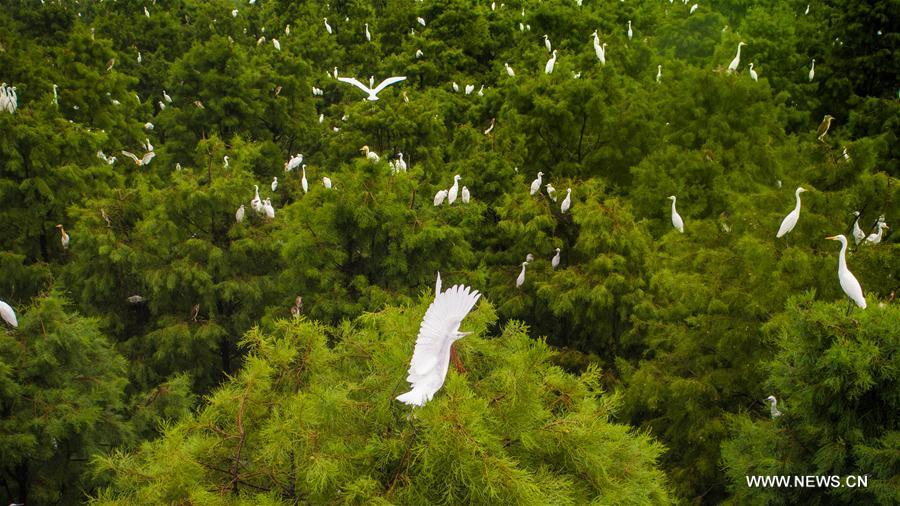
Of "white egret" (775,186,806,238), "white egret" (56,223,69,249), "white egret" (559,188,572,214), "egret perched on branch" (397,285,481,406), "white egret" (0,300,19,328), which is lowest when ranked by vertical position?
"white egret" (56,223,69,249)

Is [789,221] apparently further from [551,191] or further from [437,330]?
[437,330]

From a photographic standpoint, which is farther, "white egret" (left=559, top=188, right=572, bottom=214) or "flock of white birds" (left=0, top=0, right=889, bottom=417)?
"white egret" (left=559, top=188, right=572, bottom=214)

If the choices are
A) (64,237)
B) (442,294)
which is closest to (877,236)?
(442,294)

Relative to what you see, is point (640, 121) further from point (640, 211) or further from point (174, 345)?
point (174, 345)

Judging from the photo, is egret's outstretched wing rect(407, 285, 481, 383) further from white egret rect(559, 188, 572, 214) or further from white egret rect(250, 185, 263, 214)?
white egret rect(250, 185, 263, 214)

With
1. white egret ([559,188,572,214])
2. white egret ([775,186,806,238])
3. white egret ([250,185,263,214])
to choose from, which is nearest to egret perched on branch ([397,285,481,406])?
white egret ([775,186,806,238])

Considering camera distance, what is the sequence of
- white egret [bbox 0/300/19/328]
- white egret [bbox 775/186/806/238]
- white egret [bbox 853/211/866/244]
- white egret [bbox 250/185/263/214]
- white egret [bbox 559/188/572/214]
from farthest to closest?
white egret [bbox 250/185/263/214] → white egret [bbox 559/188/572/214] → white egret [bbox 853/211/866/244] → white egret [bbox 775/186/806/238] → white egret [bbox 0/300/19/328]
